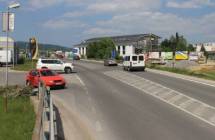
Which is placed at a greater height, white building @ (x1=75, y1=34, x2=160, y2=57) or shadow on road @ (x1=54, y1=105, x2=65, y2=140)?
white building @ (x1=75, y1=34, x2=160, y2=57)

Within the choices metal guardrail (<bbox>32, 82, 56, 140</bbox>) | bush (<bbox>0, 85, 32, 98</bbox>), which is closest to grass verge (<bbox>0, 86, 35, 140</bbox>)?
bush (<bbox>0, 85, 32, 98</bbox>)

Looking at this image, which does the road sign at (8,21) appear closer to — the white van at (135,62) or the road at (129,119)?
the road at (129,119)

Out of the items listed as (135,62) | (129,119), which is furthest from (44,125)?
(135,62)

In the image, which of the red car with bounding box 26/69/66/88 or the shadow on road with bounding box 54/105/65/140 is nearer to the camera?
the shadow on road with bounding box 54/105/65/140

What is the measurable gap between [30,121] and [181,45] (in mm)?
149360

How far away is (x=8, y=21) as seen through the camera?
15.9 meters

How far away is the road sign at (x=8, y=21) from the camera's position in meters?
15.8

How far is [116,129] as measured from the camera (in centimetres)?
1422

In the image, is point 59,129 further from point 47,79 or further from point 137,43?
point 137,43

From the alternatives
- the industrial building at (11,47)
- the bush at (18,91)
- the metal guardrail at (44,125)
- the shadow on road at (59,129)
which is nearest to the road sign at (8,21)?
the metal guardrail at (44,125)

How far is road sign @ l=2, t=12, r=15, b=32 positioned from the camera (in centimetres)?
1582

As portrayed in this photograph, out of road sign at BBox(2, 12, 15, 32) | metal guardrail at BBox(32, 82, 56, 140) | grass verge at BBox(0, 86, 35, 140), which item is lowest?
grass verge at BBox(0, 86, 35, 140)

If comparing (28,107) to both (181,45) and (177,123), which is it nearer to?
(177,123)

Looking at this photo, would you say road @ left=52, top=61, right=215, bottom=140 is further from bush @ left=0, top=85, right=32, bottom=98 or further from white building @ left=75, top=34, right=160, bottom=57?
white building @ left=75, top=34, right=160, bottom=57
